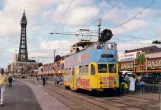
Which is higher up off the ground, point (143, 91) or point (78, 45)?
point (78, 45)

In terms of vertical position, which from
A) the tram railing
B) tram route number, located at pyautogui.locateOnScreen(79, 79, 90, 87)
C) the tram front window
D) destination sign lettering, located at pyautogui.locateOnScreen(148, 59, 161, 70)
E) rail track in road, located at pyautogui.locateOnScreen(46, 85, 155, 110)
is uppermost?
destination sign lettering, located at pyautogui.locateOnScreen(148, 59, 161, 70)

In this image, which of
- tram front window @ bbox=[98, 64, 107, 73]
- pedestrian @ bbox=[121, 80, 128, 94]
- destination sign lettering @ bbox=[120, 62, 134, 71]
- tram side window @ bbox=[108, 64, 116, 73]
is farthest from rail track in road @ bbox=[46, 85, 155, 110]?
destination sign lettering @ bbox=[120, 62, 134, 71]

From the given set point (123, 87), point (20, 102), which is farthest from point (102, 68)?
point (20, 102)

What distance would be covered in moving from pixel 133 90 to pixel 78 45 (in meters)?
6.56

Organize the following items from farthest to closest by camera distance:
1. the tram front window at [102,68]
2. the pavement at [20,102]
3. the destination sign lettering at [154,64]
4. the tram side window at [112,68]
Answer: the destination sign lettering at [154,64], the tram side window at [112,68], the tram front window at [102,68], the pavement at [20,102]

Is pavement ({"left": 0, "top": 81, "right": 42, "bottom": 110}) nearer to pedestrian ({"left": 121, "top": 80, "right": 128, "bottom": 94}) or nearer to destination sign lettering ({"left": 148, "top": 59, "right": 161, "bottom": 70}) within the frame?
pedestrian ({"left": 121, "top": 80, "right": 128, "bottom": 94})

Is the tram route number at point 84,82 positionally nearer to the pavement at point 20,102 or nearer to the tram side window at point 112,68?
the tram side window at point 112,68

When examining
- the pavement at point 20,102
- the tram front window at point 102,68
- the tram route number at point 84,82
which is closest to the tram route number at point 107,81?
the tram front window at point 102,68

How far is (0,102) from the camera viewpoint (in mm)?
17500

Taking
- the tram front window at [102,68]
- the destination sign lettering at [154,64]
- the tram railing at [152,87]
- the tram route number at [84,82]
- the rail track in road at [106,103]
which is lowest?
the rail track in road at [106,103]

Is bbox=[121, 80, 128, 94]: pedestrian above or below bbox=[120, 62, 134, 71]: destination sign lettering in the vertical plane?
below

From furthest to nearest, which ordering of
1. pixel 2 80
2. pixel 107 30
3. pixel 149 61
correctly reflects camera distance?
pixel 149 61 → pixel 107 30 → pixel 2 80

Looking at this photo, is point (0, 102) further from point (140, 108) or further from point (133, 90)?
point (133, 90)

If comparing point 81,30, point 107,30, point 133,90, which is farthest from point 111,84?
point 107,30
